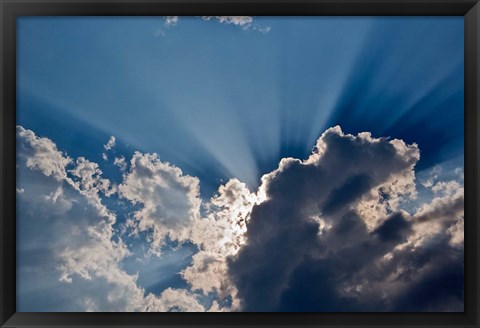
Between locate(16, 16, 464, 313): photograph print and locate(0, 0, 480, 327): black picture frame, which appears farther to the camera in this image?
locate(16, 16, 464, 313): photograph print

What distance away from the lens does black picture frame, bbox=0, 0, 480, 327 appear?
7.11 ft

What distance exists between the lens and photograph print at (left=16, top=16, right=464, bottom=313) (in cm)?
241

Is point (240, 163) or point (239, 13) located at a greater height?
point (239, 13)

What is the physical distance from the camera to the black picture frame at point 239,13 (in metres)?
2.17

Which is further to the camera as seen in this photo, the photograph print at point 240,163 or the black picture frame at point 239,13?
the photograph print at point 240,163

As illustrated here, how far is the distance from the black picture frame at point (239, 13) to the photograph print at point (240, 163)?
0.14 metres

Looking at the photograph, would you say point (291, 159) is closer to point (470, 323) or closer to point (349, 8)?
point (349, 8)

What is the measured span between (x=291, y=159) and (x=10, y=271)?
82.4 inches

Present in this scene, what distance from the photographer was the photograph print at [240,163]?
2408 millimetres

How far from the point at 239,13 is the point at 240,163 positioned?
3.58ft

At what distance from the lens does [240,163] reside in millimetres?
2682

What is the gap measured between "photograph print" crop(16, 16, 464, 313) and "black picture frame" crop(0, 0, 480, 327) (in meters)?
0.14

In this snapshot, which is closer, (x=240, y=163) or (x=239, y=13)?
(x=239, y=13)

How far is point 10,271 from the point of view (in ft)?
7.23
